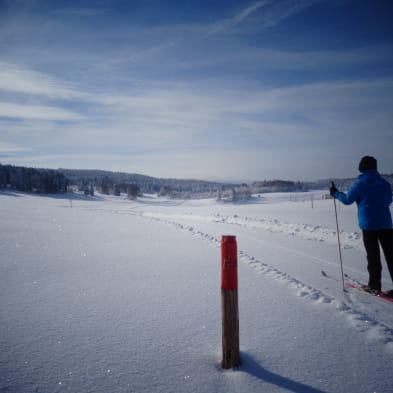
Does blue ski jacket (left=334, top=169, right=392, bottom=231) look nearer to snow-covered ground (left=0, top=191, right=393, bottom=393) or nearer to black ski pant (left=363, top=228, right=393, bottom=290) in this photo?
black ski pant (left=363, top=228, right=393, bottom=290)

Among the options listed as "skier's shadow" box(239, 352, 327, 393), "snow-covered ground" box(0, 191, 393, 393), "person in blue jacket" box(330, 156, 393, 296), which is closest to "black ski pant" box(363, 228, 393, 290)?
"person in blue jacket" box(330, 156, 393, 296)

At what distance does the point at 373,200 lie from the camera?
4.05 meters

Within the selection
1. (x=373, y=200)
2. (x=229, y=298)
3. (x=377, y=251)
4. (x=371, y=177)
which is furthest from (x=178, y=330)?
(x=371, y=177)

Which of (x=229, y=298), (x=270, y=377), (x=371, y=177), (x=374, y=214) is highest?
(x=371, y=177)

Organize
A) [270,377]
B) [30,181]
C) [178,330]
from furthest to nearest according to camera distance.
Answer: [30,181]
[178,330]
[270,377]

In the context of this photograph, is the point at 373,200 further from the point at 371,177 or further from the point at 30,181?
the point at 30,181

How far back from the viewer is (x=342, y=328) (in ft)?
9.09

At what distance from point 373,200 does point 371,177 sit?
413mm

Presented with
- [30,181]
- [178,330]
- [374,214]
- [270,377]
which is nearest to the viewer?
[270,377]

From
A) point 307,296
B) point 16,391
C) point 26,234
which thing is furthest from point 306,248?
point 26,234

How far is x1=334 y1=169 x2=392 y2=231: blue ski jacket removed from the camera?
3986 mm

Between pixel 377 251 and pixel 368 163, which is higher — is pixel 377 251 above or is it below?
below

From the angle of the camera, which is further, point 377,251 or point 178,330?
point 377,251

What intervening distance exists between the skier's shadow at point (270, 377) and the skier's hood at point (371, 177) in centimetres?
353
